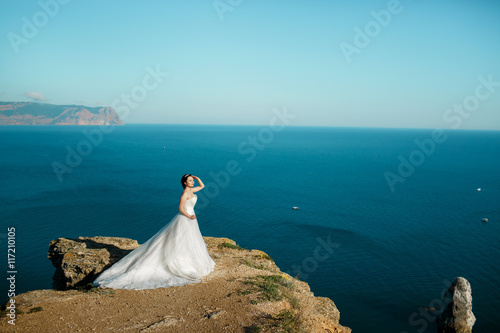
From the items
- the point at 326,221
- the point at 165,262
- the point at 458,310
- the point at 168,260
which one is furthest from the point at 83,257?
the point at 326,221

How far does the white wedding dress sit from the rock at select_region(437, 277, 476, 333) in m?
18.9

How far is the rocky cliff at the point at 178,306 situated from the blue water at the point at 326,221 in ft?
45.2

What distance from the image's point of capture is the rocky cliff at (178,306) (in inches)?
361

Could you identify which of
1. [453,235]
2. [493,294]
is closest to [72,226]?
[493,294]

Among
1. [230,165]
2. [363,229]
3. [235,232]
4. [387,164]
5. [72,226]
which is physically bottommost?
[72,226]

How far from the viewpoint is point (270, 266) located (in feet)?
51.9

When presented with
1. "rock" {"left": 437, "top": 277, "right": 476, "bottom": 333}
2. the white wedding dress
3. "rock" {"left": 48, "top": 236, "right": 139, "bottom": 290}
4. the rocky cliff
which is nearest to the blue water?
"rock" {"left": 437, "top": 277, "right": 476, "bottom": 333}

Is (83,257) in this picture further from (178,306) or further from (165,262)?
(178,306)

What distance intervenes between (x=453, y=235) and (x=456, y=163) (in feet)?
255

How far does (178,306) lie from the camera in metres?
10.2

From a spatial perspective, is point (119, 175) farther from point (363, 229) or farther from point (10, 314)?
point (10, 314)

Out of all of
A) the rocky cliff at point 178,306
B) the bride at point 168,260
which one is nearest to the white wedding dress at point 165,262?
the bride at point 168,260

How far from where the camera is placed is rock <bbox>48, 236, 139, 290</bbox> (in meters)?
12.4

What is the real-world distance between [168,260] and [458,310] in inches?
834
